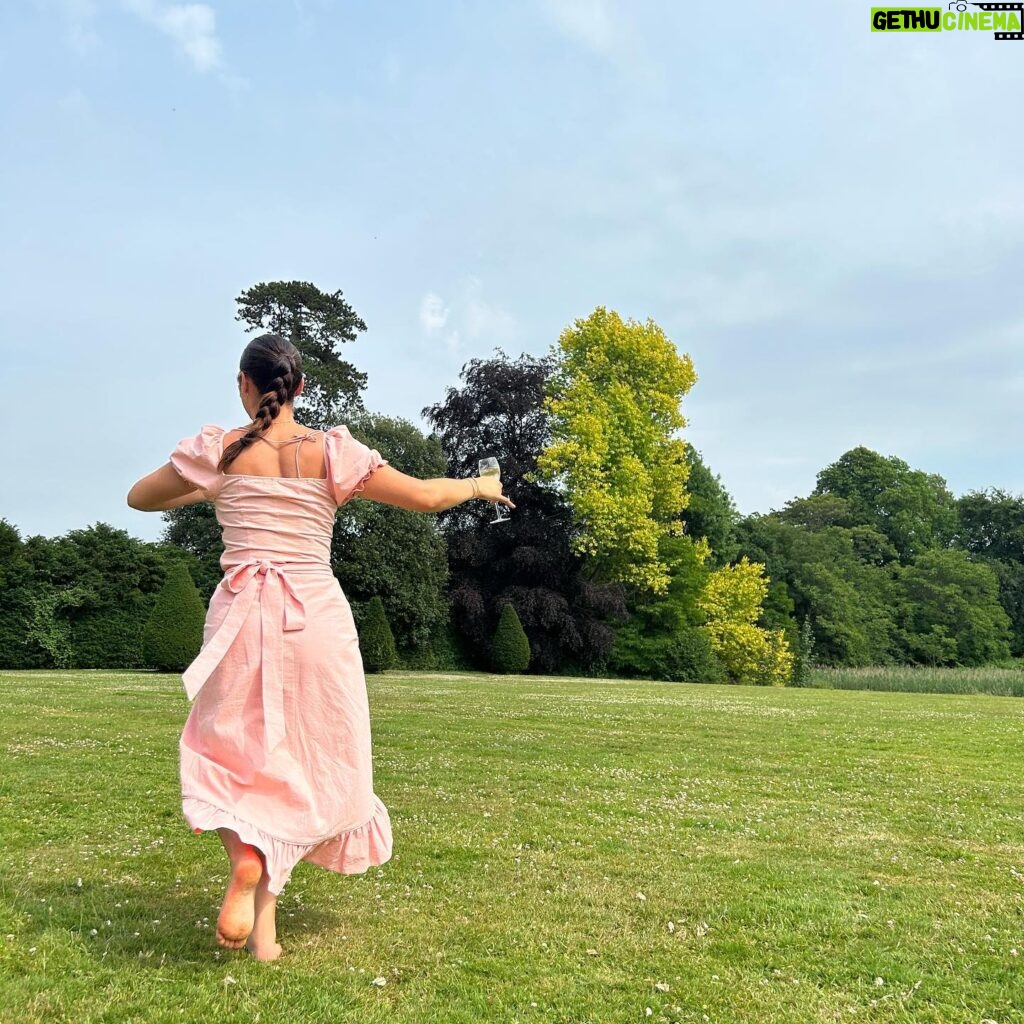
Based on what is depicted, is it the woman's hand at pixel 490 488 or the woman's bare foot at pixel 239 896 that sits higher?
the woman's hand at pixel 490 488

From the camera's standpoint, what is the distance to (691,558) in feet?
118

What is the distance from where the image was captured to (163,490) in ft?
12.8

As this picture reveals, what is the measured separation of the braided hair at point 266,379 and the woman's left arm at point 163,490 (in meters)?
0.22

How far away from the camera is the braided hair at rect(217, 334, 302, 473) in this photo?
3803 mm

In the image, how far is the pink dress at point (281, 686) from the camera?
354 centimetres

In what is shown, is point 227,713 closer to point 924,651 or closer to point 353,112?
point 353,112

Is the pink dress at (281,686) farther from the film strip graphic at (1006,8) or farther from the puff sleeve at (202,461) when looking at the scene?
the film strip graphic at (1006,8)

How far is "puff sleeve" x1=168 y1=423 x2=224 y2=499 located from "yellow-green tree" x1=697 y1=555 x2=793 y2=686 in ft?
112

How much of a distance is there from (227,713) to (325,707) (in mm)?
427

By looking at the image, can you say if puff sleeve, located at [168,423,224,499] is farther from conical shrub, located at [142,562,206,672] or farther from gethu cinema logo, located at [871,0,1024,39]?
conical shrub, located at [142,562,206,672]

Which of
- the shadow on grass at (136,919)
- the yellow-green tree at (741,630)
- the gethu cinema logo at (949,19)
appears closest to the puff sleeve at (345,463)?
the shadow on grass at (136,919)

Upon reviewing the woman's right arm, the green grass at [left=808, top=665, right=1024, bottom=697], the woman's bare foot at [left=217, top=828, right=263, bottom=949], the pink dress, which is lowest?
the green grass at [left=808, top=665, right=1024, bottom=697]

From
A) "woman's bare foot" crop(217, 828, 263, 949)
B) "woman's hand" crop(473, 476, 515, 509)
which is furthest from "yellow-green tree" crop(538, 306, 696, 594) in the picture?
"woman's bare foot" crop(217, 828, 263, 949)

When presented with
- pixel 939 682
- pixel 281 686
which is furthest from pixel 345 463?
pixel 939 682
